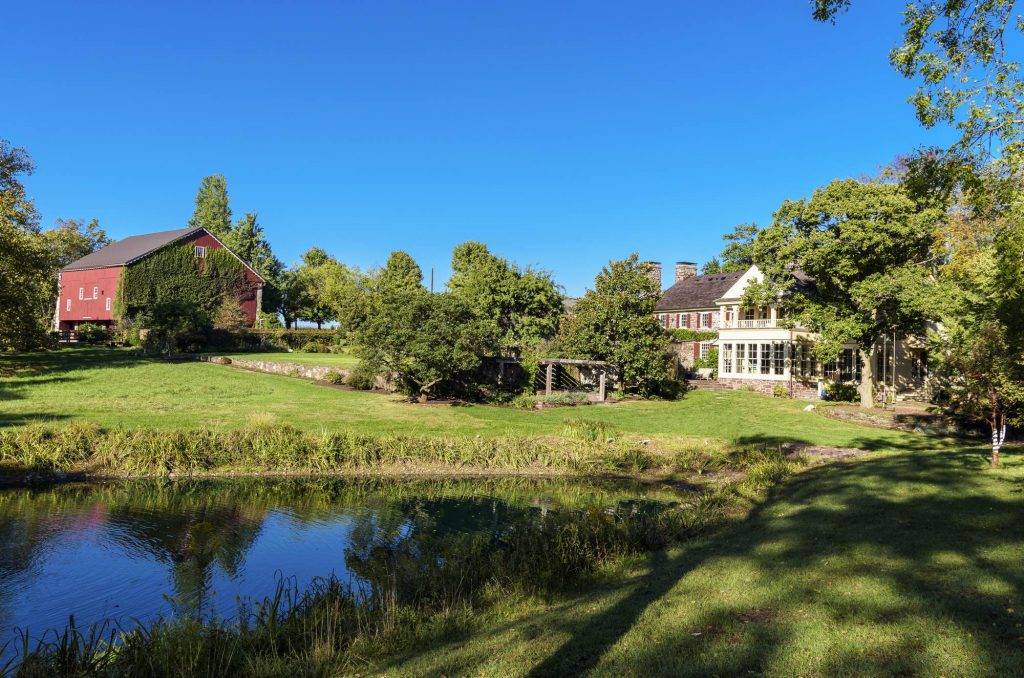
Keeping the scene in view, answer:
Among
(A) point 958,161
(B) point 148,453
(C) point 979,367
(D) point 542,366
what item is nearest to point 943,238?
(C) point 979,367

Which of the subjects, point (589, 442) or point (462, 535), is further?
point (589, 442)

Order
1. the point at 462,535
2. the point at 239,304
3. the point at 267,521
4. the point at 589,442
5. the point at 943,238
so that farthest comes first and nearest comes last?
the point at 239,304, the point at 943,238, the point at 589,442, the point at 267,521, the point at 462,535

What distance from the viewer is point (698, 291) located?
2072 inches

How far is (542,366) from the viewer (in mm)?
35062

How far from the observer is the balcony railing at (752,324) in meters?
39.0

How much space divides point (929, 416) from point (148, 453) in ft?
96.7

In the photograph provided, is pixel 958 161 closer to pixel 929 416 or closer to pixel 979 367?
pixel 979 367

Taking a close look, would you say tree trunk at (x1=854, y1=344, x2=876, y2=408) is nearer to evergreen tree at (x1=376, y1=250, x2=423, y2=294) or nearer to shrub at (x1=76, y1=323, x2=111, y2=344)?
evergreen tree at (x1=376, y1=250, x2=423, y2=294)

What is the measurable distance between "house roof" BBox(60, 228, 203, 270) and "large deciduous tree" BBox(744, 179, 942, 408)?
45.2 meters

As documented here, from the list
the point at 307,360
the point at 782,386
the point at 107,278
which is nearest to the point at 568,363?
the point at 782,386

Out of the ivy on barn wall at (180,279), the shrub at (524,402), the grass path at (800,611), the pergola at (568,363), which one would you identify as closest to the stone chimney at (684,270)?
the pergola at (568,363)

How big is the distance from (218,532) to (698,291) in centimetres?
4638

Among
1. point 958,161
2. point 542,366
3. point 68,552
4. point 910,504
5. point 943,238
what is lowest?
point 68,552

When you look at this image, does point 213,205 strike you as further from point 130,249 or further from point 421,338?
point 421,338
